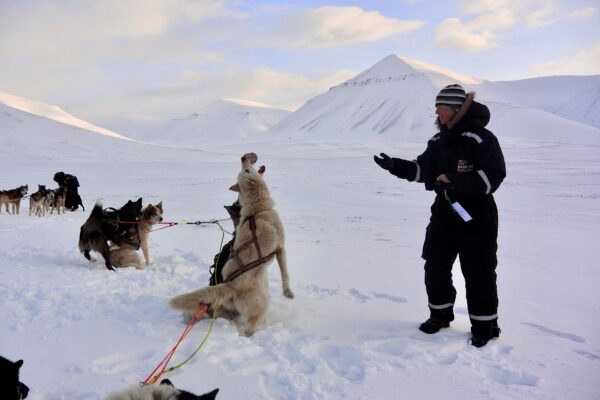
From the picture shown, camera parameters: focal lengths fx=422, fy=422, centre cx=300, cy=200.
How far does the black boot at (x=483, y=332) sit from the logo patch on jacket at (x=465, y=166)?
1.28 metres

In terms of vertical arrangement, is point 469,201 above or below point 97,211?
above

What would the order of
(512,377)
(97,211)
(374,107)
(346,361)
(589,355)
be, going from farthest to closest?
(374,107) → (97,211) → (589,355) → (346,361) → (512,377)

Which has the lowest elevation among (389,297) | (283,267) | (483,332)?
(389,297)

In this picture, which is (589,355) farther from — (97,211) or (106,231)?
(97,211)

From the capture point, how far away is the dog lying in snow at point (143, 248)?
6.33 metres

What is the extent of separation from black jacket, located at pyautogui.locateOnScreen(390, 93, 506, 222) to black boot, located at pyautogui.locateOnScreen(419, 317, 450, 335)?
984mm

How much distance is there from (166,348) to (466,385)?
7.32 feet

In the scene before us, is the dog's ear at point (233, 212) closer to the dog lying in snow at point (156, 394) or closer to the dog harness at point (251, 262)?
the dog harness at point (251, 262)

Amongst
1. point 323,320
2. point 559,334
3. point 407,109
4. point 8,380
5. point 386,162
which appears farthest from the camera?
point 407,109

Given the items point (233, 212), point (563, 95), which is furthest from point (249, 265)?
point (563, 95)

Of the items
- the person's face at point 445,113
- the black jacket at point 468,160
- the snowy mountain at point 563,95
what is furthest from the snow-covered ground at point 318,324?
the snowy mountain at point 563,95

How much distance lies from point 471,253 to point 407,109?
13420 centimetres

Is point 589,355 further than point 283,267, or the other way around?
point 283,267

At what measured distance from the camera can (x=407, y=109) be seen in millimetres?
130750
